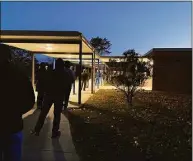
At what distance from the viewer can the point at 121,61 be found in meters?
14.7

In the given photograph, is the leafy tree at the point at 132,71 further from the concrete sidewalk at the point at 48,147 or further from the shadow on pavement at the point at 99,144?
the concrete sidewalk at the point at 48,147

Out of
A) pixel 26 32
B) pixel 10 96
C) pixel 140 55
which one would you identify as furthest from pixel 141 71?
pixel 10 96

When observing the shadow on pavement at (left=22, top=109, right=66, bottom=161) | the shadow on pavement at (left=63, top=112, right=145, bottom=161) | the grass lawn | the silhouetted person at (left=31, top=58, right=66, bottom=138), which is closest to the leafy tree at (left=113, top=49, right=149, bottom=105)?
the grass lawn

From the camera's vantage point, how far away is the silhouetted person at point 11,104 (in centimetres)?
332

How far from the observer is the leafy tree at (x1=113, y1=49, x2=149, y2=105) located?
14.2 m

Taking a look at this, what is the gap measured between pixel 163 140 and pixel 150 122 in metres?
2.49

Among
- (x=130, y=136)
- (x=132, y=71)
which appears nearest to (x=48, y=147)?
(x=130, y=136)

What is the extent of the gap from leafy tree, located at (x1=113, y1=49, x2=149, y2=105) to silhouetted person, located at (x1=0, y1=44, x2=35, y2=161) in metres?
10.9

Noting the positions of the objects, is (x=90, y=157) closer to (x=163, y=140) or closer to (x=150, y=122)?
(x=163, y=140)

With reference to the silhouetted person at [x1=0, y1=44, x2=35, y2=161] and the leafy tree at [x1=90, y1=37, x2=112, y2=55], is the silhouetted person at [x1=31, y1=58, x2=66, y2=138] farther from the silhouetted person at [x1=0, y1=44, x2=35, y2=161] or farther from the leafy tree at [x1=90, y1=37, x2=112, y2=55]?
the leafy tree at [x1=90, y1=37, x2=112, y2=55]

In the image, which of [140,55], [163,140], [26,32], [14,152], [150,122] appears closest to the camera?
[14,152]

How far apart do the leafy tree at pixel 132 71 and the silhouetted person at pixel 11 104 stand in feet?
35.6

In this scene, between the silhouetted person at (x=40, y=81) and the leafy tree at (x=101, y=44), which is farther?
the leafy tree at (x=101, y=44)

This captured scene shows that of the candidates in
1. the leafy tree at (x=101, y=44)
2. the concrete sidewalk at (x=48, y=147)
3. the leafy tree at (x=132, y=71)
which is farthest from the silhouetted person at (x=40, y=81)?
the leafy tree at (x=101, y=44)
